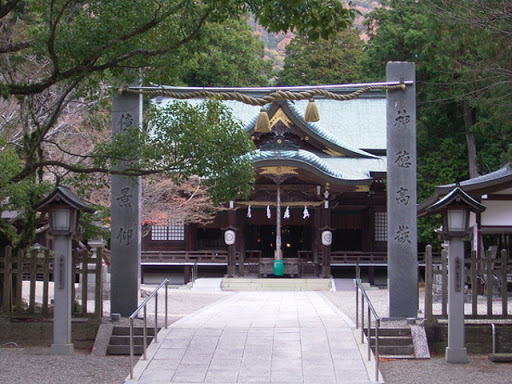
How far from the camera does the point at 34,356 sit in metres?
9.47

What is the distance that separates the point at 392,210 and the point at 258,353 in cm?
391

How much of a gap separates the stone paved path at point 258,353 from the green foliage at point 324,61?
95.0ft

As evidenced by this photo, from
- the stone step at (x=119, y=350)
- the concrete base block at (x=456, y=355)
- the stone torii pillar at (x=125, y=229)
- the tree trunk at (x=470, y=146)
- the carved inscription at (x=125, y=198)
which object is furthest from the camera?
the tree trunk at (x=470, y=146)

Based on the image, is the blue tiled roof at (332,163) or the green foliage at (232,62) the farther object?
the green foliage at (232,62)

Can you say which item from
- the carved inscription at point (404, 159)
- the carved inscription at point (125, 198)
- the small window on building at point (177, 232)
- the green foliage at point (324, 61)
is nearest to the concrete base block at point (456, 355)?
the carved inscription at point (404, 159)

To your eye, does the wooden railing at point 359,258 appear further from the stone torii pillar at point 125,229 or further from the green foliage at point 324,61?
the stone torii pillar at point 125,229

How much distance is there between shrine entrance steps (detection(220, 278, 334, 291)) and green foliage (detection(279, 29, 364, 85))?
17044mm

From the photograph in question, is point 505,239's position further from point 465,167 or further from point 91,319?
point 91,319

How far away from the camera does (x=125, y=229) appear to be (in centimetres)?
1196

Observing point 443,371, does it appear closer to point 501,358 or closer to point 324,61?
point 501,358

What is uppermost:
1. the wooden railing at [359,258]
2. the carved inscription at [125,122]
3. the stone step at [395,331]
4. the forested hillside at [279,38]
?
the forested hillside at [279,38]

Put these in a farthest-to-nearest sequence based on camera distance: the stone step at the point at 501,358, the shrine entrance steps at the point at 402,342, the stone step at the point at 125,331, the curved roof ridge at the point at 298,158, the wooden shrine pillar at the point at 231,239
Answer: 1. the wooden shrine pillar at the point at 231,239
2. the curved roof ridge at the point at 298,158
3. the stone step at the point at 125,331
4. the shrine entrance steps at the point at 402,342
5. the stone step at the point at 501,358

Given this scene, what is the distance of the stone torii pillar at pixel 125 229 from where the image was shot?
11820 millimetres

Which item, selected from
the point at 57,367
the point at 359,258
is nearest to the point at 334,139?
the point at 359,258
